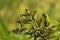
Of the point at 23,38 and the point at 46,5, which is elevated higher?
the point at 46,5

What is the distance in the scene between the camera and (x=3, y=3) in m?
2.14

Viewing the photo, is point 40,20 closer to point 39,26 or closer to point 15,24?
point 39,26

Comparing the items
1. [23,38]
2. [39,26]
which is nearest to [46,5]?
[39,26]

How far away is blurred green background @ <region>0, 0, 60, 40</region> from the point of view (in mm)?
2090

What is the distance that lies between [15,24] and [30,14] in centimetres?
14

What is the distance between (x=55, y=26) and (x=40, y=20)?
0.12 metres

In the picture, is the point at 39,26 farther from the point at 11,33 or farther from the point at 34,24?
the point at 11,33

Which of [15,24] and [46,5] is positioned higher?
[46,5]

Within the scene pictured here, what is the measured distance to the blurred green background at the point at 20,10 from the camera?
2090mm

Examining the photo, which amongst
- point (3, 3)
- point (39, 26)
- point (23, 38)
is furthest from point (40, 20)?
point (3, 3)

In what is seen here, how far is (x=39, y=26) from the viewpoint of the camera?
2.06 metres

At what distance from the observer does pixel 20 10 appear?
83.4 inches

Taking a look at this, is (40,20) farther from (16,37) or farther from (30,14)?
(16,37)

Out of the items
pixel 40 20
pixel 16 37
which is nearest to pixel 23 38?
pixel 16 37
